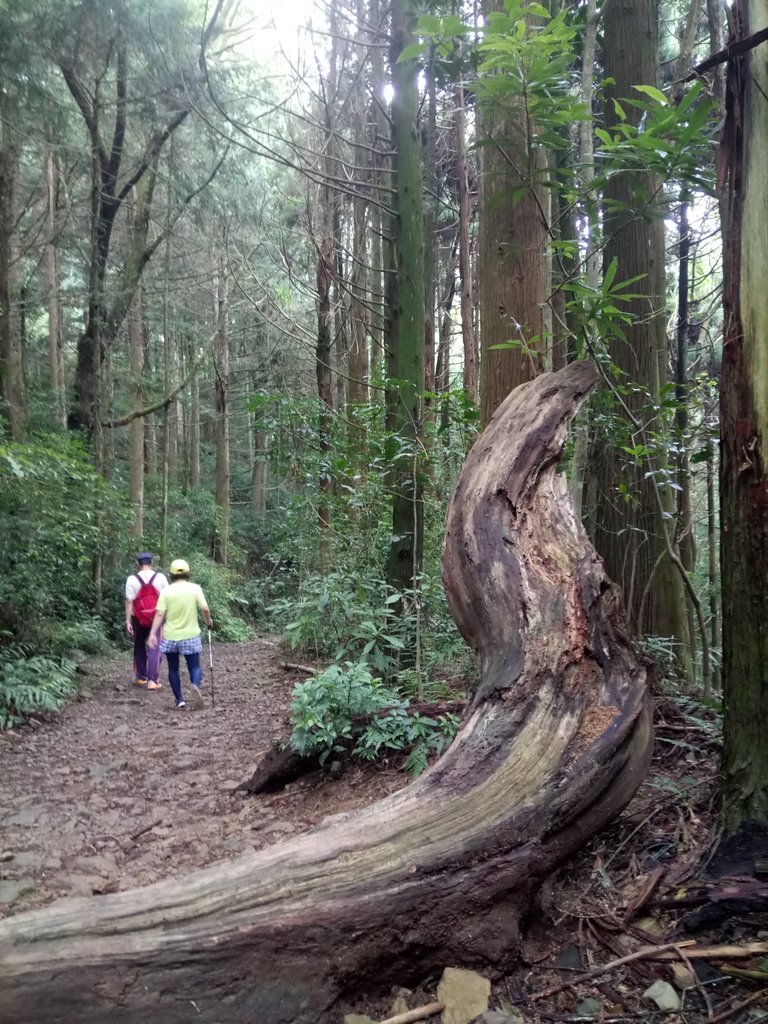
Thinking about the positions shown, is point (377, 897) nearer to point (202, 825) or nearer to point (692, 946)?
point (692, 946)

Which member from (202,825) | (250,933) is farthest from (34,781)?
(250,933)

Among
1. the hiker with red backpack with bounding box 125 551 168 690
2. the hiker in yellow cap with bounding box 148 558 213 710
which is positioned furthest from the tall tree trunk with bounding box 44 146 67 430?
the hiker in yellow cap with bounding box 148 558 213 710

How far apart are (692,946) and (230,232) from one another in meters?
19.2

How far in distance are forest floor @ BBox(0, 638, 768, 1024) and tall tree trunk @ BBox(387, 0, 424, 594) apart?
2.49m

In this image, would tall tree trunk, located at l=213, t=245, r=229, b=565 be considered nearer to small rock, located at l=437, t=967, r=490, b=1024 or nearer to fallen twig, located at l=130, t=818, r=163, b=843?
fallen twig, located at l=130, t=818, r=163, b=843

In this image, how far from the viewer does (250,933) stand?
8.05 feet

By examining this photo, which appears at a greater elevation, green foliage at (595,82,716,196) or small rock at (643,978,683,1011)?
green foliage at (595,82,716,196)

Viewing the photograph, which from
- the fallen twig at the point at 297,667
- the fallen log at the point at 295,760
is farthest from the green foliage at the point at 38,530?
the fallen log at the point at 295,760

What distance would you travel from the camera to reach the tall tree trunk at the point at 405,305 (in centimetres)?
→ 782

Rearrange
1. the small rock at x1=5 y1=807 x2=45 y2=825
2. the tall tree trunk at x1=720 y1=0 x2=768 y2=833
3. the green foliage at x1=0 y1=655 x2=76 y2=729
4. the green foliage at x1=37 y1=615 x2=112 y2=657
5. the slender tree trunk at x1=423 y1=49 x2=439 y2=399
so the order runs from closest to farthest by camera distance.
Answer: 1. the tall tree trunk at x1=720 y1=0 x2=768 y2=833
2. the small rock at x1=5 y1=807 x2=45 y2=825
3. the green foliage at x1=0 y1=655 x2=76 y2=729
4. the green foliage at x1=37 y1=615 x2=112 y2=657
5. the slender tree trunk at x1=423 y1=49 x2=439 y2=399

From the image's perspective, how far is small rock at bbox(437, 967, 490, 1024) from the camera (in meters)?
2.42

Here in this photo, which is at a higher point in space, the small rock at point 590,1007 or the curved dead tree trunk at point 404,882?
the curved dead tree trunk at point 404,882

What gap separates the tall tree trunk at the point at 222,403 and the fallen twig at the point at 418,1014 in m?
19.7

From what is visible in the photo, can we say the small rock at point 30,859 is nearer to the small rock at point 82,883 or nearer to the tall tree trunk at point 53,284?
the small rock at point 82,883
